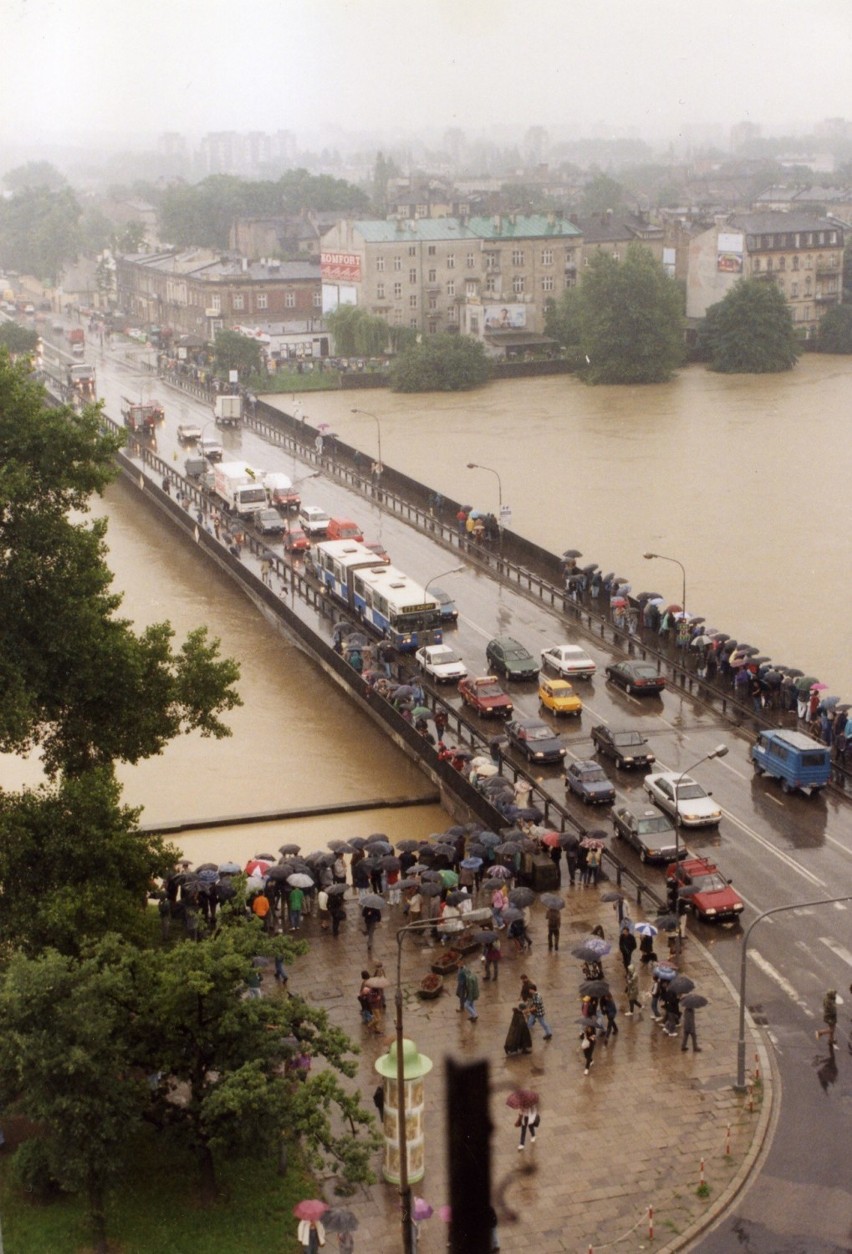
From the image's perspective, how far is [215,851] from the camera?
95.2 feet

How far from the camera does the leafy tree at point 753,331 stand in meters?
85.6

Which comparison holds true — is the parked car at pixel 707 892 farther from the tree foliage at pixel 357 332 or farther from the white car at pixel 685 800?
the tree foliage at pixel 357 332

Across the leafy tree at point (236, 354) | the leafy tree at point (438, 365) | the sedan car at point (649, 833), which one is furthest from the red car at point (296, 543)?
the leafy tree at point (236, 354)

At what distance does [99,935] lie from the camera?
20125 mm

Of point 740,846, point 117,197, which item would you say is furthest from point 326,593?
point 117,197

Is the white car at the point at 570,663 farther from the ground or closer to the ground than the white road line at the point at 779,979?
farther from the ground

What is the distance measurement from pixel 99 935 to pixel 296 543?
28442mm

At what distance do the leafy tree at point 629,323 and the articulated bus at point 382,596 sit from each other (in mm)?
43689

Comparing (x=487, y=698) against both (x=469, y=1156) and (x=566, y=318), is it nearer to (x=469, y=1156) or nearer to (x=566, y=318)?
(x=469, y=1156)

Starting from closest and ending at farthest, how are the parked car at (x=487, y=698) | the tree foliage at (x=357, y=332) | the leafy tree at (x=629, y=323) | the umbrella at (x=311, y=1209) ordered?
the umbrella at (x=311, y=1209), the parked car at (x=487, y=698), the leafy tree at (x=629, y=323), the tree foliage at (x=357, y=332)

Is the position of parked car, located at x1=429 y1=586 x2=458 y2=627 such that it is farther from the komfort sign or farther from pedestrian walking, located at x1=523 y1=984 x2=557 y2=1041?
the komfort sign

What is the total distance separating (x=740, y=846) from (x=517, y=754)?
570 centimetres

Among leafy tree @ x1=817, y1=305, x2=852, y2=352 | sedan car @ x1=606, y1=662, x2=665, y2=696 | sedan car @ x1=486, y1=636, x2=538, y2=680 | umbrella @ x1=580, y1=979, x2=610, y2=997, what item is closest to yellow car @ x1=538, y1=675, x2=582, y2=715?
sedan car @ x1=606, y1=662, x2=665, y2=696

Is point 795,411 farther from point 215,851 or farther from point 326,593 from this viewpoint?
point 215,851
